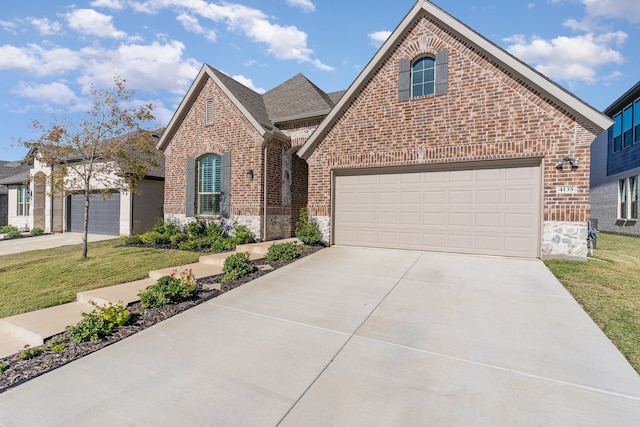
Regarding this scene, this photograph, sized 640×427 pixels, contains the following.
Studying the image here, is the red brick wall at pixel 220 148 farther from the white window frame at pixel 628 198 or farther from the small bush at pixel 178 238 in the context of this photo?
the white window frame at pixel 628 198

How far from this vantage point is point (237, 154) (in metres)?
11.6

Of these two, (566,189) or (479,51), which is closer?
(566,189)

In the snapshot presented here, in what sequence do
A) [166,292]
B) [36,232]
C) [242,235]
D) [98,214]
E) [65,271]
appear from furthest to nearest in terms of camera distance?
[36,232] → [98,214] → [242,235] → [65,271] → [166,292]

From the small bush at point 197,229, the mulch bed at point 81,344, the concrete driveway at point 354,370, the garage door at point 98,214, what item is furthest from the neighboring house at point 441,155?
the garage door at point 98,214

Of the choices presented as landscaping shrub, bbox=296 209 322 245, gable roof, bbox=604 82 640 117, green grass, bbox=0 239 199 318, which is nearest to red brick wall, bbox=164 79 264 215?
landscaping shrub, bbox=296 209 322 245

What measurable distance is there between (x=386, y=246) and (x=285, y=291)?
184 inches

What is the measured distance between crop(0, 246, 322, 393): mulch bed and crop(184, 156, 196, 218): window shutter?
303 inches

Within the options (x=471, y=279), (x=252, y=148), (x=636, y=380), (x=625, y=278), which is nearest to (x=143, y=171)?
(x=252, y=148)

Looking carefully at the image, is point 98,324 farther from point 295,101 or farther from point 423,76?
point 295,101

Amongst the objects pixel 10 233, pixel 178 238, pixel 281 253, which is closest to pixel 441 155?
pixel 281 253

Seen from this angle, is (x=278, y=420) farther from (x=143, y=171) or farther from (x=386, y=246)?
(x=143, y=171)

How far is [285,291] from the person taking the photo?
17.4 ft

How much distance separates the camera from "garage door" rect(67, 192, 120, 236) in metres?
15.3

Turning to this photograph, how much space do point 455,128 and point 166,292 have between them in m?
7.97
